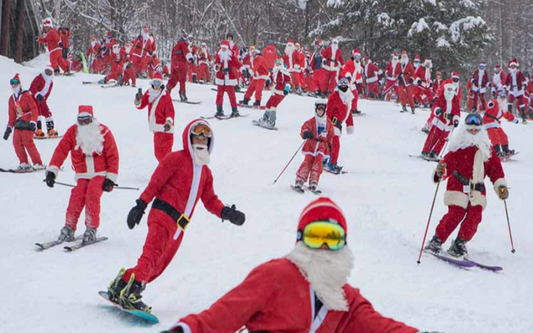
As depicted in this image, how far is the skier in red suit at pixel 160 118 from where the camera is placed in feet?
29.6

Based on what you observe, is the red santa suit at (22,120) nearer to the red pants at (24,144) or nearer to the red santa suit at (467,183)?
the red pants at (24,144)

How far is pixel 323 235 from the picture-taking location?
2316 millimetres

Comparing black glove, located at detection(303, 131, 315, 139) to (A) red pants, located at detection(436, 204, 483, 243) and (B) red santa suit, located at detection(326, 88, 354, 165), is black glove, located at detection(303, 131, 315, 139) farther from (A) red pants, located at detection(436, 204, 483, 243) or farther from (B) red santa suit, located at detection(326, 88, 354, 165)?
(A) red pants, located at detection(436, 204, 483, 243)

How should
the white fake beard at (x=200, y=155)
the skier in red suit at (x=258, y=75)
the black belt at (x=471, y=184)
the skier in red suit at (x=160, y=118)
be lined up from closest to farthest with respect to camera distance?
the white fake beard at (x=200, y=155)
the black belt at (x=471, y=184)
the skier in red suit at (x=160, y=118)
the skier in red suit at (x=258, y=75)

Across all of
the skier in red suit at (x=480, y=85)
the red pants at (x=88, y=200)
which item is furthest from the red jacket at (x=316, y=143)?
the skier in red suit at (x=480, y=85)

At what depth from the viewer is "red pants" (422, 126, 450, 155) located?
38.8 ft

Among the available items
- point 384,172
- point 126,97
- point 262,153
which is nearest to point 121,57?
point 126,97

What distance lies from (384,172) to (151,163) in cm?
455

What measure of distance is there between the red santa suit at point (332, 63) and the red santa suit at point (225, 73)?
4.00 meters

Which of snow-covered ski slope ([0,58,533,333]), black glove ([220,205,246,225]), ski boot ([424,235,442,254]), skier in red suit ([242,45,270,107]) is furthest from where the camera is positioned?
skier in red suit ([242,45,270,107])

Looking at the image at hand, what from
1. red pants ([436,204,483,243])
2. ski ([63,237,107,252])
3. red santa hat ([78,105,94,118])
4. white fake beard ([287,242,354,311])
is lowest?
ski ([63,237,107,252])

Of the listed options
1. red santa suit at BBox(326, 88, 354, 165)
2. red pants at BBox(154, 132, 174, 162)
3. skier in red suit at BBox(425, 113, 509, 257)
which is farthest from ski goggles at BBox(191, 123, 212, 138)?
red santa suit at BBox(326, 88, 354, 165)

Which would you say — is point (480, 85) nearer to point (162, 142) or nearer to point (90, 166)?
point (162, 142)

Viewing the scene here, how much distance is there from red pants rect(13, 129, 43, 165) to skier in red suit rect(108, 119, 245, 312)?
20.7 feet
